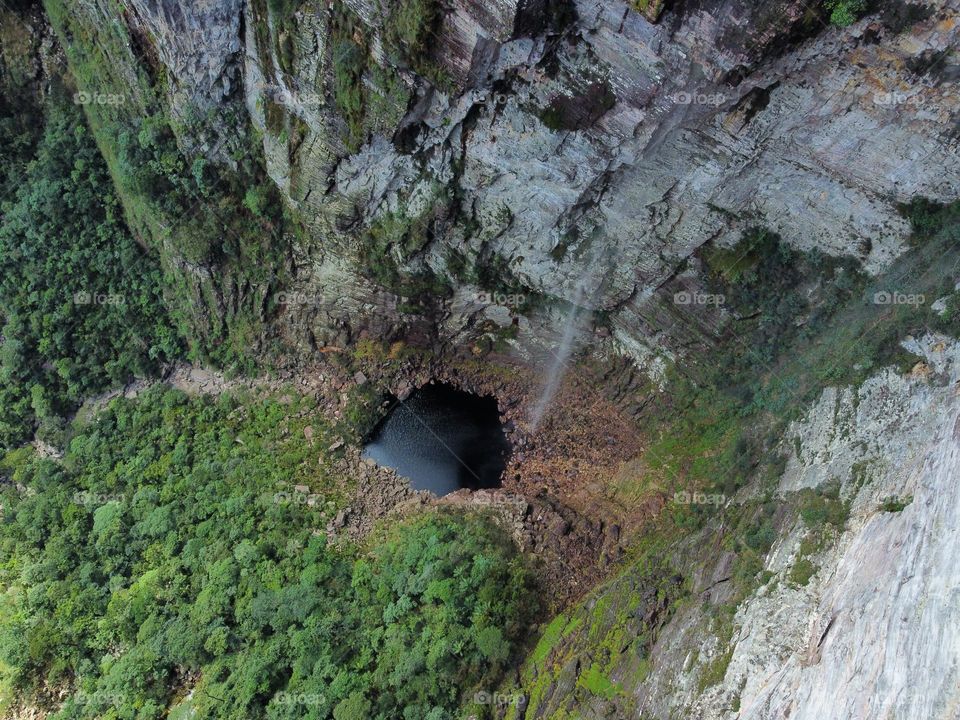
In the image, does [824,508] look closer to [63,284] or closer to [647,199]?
[647,199]

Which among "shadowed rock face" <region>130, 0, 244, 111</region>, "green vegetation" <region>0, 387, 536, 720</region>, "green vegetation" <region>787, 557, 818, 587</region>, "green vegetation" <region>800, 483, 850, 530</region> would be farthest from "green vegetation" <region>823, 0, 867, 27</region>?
"green vegetation" <region>0, 387, 536, 720</region>

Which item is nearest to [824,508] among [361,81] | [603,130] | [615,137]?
[615,137]

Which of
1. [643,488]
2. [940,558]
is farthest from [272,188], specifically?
[940,558]

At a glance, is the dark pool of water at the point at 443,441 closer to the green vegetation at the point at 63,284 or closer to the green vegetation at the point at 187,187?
the green vegetation at the point at 187,187

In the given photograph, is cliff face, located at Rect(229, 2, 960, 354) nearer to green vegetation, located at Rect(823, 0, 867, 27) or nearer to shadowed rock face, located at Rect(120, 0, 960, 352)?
shadowed rock face, located at Rect(120, 0, 960, 352)

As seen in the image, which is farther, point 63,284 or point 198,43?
point 63,284

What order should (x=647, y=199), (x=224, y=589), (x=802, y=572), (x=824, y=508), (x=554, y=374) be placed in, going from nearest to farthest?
(x=802, y=572), (x=824, y=508), (x=647, y=199), (x=224, y=589), (x=554, y=374)
